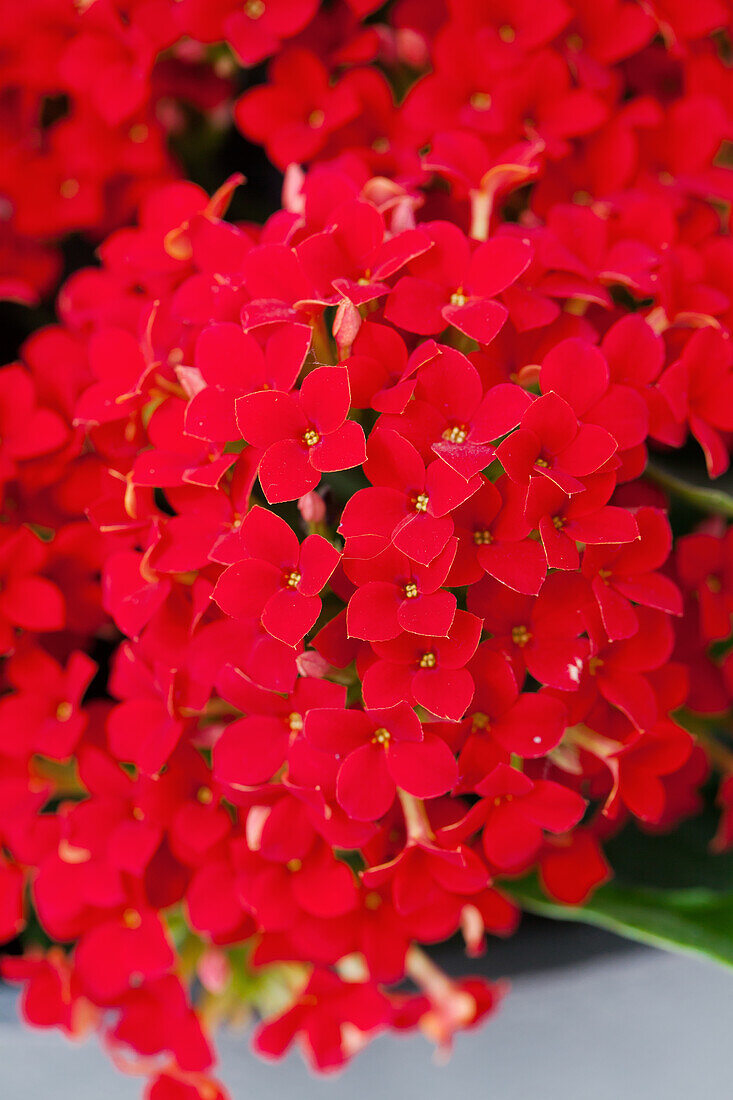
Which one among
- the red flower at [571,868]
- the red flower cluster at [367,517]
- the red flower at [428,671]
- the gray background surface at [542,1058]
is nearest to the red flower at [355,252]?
the red flower cluster at [367,517]

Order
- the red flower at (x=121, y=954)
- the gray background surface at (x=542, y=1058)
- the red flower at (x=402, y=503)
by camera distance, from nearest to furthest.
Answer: the red flower at (x=402, y=503)
the red flower at (x=121, y=954)
the gray background surface at (x=542, y=1058)

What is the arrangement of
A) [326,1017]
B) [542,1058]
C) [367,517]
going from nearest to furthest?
[367,517] < [326,1017] < [542,1058]

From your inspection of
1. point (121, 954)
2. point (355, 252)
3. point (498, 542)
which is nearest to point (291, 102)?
point (355, 252)

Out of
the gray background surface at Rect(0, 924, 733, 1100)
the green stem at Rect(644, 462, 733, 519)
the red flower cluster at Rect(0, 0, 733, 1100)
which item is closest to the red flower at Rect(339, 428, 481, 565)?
the red flower cluster at Rect(0, 0, 733, 1100)

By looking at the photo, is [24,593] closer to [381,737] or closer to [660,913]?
[381,737]

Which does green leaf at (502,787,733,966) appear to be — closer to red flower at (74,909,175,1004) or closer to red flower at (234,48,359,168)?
red flower at (74,909,175,1004)

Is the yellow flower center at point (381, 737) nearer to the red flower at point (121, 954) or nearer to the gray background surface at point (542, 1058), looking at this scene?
the red flower at point (121, 954)
